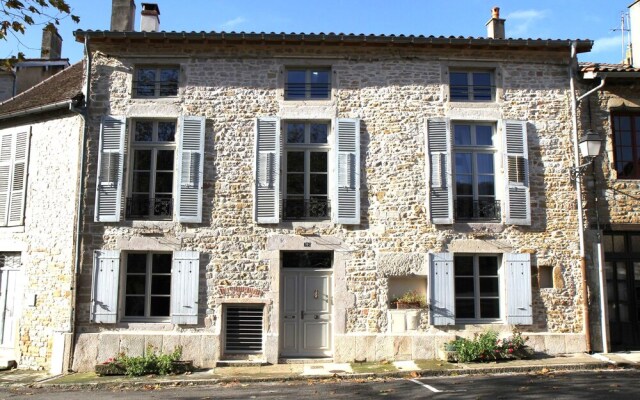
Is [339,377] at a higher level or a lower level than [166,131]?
lower

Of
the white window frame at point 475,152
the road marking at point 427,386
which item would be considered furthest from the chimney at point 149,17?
the road marking at point 427,386

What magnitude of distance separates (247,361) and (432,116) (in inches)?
218

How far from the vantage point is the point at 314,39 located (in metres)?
10.1

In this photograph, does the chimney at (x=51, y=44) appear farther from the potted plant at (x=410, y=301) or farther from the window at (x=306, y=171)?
the potted plant at (x=410, y=301)

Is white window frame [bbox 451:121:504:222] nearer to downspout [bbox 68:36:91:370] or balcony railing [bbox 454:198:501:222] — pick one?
balcony railing [bbox 454:198:501:222]

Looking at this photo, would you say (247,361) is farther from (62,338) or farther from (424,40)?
(424,40)

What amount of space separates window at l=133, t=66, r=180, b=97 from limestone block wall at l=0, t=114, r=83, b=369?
4.25 ft

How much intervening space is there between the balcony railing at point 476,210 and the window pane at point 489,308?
1.49 metres

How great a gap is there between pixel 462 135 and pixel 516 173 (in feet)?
3.97

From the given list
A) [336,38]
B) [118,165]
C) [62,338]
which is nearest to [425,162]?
[336,38]

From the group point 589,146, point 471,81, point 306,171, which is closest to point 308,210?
point 306,171

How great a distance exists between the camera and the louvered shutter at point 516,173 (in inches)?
393

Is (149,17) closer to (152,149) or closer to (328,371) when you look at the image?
(152,149)

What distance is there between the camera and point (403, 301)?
9742 mm
